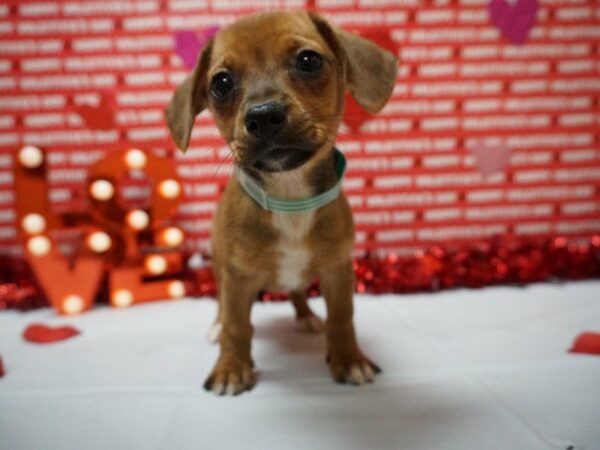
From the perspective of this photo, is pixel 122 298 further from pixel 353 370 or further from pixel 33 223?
pixel 353 370

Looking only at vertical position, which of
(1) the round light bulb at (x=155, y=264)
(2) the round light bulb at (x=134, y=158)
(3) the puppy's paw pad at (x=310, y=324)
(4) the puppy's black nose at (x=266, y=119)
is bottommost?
(3) the puppy's paw pad at (x=310, y=324)

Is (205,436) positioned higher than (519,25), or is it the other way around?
(519,25)

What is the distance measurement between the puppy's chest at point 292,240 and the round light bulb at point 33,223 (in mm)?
Result: 1620

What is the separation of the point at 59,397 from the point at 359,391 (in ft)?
3.72

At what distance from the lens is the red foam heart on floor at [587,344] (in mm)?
1954

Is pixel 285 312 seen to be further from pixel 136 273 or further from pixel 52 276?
pixel 52 276

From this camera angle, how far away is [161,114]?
3002 millimetres

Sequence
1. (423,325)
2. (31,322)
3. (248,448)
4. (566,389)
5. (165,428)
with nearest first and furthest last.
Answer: (248,448)
(165,428)
(566,389)
(423,325)
(31,322)

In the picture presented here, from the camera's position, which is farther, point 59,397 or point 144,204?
point 144,204

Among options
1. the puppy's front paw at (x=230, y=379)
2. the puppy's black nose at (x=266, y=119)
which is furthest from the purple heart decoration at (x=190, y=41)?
the puppy's front paw at (x=230, y=379)

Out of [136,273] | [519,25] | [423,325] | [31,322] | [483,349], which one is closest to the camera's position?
[483,349]

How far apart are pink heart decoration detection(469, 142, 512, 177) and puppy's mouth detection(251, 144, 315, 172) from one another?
2004mm

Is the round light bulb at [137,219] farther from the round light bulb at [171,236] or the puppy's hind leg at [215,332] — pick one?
the puppy's hind leg at [215,332]

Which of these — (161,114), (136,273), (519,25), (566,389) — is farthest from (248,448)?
(519,25)
